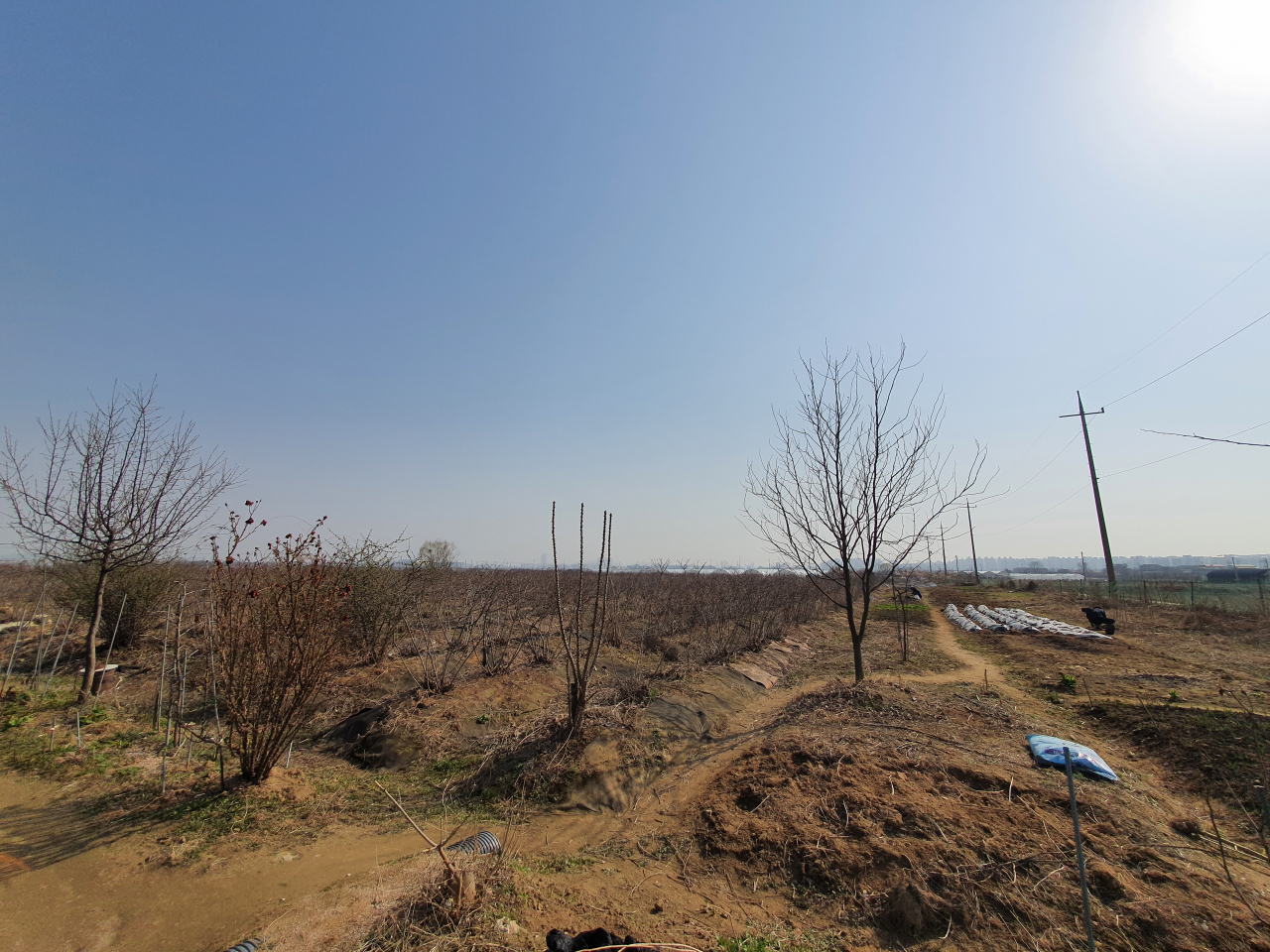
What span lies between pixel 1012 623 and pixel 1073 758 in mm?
15876

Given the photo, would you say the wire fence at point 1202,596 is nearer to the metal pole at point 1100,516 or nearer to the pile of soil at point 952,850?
the metal pole at point 1100,516

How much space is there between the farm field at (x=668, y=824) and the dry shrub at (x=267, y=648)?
1.69 feet

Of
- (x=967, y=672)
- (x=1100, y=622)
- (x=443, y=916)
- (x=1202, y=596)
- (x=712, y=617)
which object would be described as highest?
(x=1202, y=596)

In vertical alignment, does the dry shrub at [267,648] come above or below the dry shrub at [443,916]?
above

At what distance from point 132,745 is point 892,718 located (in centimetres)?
921

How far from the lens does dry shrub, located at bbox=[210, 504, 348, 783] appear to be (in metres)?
5.12

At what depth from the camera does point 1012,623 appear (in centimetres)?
1795

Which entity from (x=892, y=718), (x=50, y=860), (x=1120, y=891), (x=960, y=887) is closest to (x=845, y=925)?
(x=960, y=887)

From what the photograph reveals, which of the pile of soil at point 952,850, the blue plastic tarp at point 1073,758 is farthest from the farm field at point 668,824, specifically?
the blue plastic tarp at point 1073,758

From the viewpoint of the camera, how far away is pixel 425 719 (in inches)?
275

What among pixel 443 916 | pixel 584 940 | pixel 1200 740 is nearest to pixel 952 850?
pixel 584 940

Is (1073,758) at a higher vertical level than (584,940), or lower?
higher

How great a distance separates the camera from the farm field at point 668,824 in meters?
3.06

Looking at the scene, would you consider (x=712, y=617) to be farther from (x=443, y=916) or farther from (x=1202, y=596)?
(x=1202, y=596)
